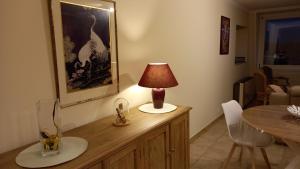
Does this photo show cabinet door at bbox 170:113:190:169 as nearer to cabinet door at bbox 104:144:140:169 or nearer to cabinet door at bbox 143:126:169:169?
cabinet door at bbox 143:126:169:169

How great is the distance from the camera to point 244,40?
6.00m

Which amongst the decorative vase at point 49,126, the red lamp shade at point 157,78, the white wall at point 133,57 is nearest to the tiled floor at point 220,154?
the white wall at point 133,57

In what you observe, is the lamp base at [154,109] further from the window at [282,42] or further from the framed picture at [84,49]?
the window at [282,42]

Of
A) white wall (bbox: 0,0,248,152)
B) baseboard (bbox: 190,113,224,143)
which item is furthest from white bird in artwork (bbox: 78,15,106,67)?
baseboard (bbox: 190,113,224,143)

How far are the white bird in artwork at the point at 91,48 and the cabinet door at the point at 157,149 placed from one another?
0.74m

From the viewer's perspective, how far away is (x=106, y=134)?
1.54m

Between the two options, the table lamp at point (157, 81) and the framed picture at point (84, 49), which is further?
the table lamp at point (157, 81)

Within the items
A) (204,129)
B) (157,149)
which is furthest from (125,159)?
(204,129)

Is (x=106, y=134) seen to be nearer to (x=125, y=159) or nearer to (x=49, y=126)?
(x=125, y=159)

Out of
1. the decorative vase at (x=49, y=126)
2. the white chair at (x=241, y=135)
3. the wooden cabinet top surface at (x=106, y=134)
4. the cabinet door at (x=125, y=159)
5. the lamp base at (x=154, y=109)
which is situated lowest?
the white chair at (x=241, y=135)

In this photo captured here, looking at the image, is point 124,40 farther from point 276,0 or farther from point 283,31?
point 283,31

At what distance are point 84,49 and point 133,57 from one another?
59 cm

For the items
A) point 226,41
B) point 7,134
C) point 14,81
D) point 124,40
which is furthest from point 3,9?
point 226,41

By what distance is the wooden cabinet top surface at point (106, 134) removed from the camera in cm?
119
